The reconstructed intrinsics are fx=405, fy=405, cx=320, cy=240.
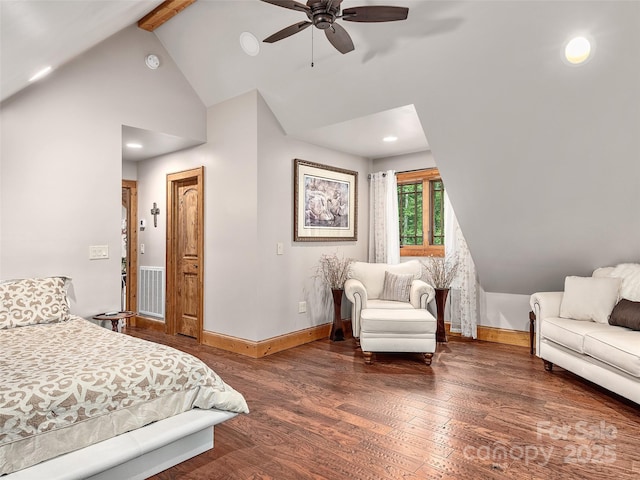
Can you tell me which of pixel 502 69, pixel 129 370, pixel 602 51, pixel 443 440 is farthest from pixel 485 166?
pixel 129 370

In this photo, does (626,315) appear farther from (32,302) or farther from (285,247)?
(32,302)

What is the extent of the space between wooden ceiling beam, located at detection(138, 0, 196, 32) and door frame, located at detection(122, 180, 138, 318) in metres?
2.29

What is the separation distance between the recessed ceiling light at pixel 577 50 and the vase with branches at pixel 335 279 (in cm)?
303

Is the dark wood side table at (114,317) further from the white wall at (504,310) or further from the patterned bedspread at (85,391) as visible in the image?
the white wall at (504,310)

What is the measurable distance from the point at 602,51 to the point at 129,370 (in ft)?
11.0

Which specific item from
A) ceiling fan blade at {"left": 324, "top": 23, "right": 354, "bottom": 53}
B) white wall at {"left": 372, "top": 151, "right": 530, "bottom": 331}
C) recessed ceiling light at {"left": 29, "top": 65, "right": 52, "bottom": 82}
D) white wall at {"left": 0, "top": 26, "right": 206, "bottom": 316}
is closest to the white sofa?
white wall at {"left": 372, "top": 151, "right": 530, "bottom": 331}

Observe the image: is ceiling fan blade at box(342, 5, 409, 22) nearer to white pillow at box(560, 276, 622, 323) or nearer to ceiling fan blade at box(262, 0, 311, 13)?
ceiling fan blade at box(262, 0, 311, 13)

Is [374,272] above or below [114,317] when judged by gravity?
above

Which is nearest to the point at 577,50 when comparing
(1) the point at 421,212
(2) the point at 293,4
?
(2) the point at 293,4

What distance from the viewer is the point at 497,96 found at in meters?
3.07

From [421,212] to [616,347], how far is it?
2823 mm

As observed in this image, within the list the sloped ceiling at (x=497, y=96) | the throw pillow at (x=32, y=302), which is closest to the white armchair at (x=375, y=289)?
the sloped ceiling at (x=497, y=96)

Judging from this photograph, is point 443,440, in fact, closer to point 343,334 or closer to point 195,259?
point 343,334

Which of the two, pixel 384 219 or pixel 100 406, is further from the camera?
pixel 384 219
